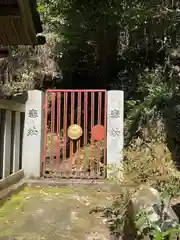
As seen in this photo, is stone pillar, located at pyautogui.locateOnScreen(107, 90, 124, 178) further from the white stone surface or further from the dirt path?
the white stone surface

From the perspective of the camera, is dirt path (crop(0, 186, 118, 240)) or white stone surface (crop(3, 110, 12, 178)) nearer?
dirt path (crop(0, 186, 118, 240))

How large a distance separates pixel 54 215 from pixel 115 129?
2.79 meters

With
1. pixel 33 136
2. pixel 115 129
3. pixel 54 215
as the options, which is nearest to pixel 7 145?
pixel 33 136

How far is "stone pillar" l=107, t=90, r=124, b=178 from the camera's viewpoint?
7469 millimetres

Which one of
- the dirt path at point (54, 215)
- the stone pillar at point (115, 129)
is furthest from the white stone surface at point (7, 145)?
the stone pillar at point (115, 129)

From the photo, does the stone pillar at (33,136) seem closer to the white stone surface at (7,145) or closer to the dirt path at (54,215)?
the dirt path at (54,215)

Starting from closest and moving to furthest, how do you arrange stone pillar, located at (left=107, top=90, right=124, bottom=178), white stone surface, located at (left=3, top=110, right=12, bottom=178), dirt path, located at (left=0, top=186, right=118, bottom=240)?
1. dirt path, located at (left=0, top=186, right=118, bottom=240)
2. white stone surface, located at (left=3, top=110, right=12, bottom=178)
3. stone pillar, located at (left=107, top=90, right=124, bottom=178)

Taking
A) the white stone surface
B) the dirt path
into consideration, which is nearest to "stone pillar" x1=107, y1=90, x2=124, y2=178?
the dirt path

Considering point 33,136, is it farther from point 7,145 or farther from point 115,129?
point 115,129

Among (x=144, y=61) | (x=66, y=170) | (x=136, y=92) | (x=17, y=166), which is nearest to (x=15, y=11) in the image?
(x=17, y=166)

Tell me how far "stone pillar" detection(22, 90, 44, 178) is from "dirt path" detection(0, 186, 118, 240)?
0.69 m

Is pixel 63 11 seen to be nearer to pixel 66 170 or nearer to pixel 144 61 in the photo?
pixel 144 61

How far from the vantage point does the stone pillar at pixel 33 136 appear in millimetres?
7477

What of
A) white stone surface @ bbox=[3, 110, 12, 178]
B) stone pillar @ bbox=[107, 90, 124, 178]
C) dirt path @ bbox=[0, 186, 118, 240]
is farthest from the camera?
stone pillar @ bbox=[107, 90, 124, 178]
